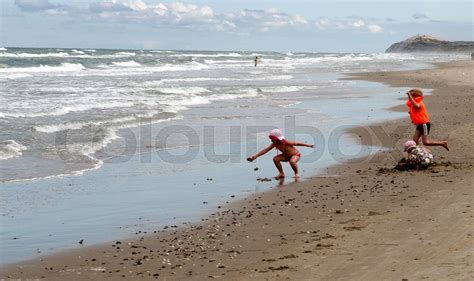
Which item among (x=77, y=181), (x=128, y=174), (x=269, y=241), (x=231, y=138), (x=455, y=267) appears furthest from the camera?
(x=231, y=138)

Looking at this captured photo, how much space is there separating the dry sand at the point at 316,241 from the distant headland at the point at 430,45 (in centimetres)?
13595

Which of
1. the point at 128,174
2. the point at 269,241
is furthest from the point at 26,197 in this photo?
the point at 269,241

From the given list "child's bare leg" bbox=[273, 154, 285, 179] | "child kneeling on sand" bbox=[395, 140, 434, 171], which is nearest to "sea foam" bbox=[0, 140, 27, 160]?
"child's bare leg" bbox=[273, 154, 285, 179]

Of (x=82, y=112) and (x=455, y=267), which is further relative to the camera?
(x=82, y=112)

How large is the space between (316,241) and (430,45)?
16392cm

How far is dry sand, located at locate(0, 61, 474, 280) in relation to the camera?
20.6ft

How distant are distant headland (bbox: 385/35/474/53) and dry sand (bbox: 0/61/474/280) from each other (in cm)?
13595

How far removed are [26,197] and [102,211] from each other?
140cm

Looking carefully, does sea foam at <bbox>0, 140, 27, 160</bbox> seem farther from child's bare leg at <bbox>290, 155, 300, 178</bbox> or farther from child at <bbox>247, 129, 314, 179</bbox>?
child's bare leg at <bbox>290, 155, 300, 178</bbox>

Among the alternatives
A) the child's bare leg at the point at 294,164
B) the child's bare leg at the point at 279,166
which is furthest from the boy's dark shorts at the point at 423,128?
the child's bare leg at the point at 279,166

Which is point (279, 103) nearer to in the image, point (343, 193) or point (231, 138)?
point (231, 138)

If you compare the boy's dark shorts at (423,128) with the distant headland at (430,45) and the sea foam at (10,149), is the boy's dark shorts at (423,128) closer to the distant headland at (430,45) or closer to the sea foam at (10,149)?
the sea foam at (10,149)

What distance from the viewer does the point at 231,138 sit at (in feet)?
54.6

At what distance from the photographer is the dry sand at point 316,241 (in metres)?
6.29
